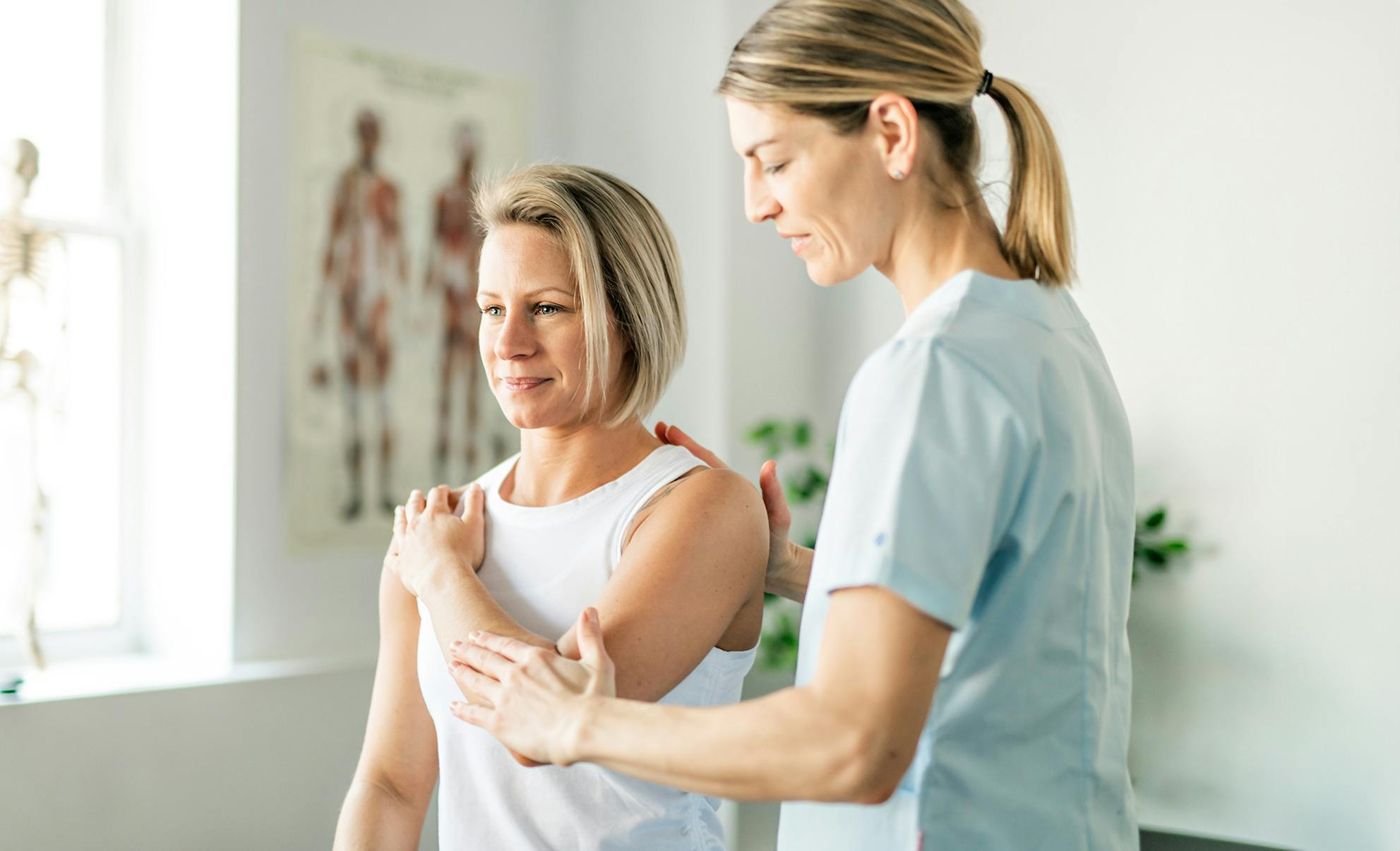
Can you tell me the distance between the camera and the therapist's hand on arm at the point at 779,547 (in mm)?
1468

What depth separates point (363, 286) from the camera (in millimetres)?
3064

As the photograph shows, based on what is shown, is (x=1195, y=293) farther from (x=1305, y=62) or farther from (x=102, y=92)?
(x=102, y=92)

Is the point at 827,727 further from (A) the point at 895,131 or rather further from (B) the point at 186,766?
(B) the point at 186,766

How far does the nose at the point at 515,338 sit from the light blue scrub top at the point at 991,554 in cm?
61

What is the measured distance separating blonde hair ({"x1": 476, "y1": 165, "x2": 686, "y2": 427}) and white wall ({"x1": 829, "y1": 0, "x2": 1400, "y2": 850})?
1.60 m

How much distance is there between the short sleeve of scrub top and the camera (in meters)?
0.80

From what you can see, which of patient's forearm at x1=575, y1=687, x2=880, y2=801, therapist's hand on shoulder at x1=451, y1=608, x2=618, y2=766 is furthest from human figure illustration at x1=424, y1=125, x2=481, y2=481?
patient's forearm at x1=575, y1=687, x2=880, y2=801

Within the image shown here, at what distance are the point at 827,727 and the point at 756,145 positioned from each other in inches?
18.9

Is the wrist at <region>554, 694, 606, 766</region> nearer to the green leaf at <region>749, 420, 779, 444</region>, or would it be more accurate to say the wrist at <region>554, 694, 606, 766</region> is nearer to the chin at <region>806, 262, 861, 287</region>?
the chin at <region>806, 262, 861, 287</region>

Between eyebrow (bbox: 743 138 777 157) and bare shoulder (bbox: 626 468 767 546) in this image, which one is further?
bare shoulder (bbox: 626 468 767 546)

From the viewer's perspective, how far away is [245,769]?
2.70m

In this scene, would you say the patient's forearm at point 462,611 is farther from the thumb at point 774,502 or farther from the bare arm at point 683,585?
the thumb at point 774,502

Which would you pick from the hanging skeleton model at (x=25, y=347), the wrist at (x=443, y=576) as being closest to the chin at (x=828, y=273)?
the wrist at (x=443, y=576)

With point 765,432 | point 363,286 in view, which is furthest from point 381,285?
point 765,432
